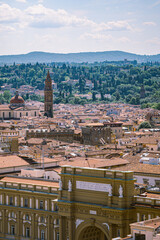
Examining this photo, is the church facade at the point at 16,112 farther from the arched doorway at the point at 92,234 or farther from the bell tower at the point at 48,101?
the arched doorway at the point at 92,234

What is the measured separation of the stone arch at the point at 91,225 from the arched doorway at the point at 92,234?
13 cm

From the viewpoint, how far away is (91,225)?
1462 inches

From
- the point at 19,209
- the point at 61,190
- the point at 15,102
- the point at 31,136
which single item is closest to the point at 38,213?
Result: the point at 19,209

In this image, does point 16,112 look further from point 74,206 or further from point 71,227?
point 74,206

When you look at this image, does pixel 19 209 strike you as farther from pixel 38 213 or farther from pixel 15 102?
pixel 15 102

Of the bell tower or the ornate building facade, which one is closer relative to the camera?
the ornate building facade

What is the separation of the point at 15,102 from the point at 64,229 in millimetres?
149741

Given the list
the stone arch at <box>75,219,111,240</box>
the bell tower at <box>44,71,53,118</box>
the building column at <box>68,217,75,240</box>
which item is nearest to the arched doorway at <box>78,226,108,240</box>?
the stone arch at <box>75,219,111,240</box>

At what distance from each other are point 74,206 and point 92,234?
1886 millimetres

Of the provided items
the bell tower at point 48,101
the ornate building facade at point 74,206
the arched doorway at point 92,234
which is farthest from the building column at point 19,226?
the bell tower at point 48,101

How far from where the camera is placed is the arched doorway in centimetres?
3803

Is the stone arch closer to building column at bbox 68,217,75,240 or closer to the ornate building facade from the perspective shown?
the ornate building facade

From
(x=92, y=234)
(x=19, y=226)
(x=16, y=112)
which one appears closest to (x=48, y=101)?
(x=16, y=112)

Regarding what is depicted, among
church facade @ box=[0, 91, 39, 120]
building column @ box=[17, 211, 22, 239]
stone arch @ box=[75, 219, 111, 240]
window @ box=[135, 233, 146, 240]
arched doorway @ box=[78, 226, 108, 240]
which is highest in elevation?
window @ box=[135, 233, 146, 240]
